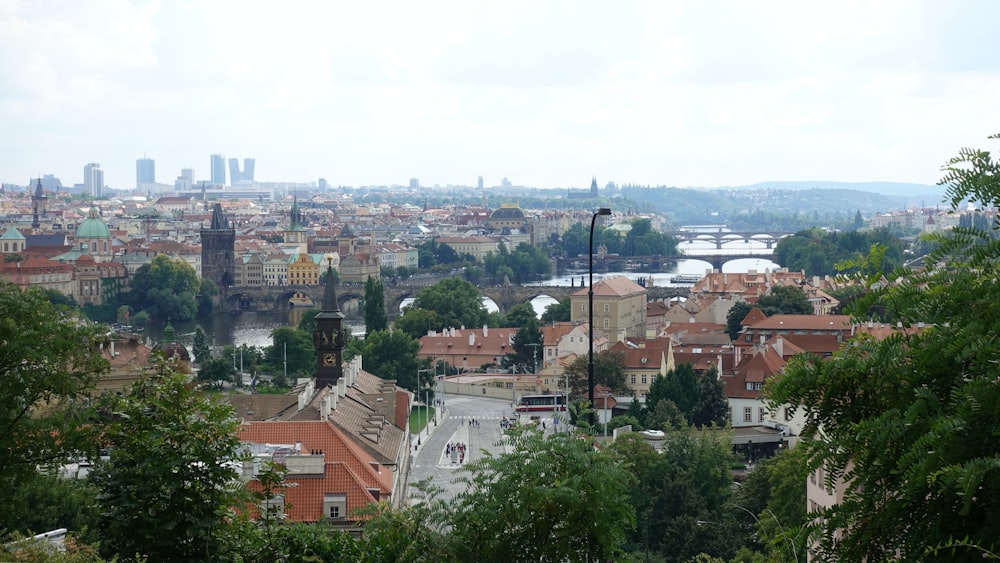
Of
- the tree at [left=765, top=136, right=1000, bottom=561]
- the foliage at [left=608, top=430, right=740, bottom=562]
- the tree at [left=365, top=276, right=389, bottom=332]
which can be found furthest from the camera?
the tree at [left=365, top=276, right=389, bottom=332]

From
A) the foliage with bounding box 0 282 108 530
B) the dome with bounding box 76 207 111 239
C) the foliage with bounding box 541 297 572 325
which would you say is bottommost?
A: the foliage with bounding box 541 297 572 325

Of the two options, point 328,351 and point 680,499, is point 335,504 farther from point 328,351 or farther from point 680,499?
point 328,351

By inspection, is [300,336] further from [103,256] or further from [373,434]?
[103,256]

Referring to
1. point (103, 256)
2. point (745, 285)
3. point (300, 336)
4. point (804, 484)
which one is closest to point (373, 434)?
point (804, 484)

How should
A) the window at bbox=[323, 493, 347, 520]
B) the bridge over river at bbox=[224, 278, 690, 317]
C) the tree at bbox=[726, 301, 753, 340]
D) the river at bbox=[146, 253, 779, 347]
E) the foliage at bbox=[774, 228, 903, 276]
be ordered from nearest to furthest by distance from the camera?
the window at bbox=[323, 493, 347, 520], the tree at bbox=[726, 301, 753, 340], the river at bbox=[146, 253, 779, 347], the bridge over river at bbox=[224, 278, 690, 317], the foliage at bbox=[774, 228, 903, 276]

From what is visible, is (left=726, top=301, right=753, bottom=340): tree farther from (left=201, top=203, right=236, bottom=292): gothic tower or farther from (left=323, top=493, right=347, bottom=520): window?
Result: (left=201, top=203, right=236, bottom=292): gothic tower

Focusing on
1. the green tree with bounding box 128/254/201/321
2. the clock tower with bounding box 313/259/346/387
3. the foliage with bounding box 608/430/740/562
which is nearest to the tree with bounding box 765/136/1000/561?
the foliage with bounding box 608/430/740/562

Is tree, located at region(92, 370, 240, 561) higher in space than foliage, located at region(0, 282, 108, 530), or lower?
lower

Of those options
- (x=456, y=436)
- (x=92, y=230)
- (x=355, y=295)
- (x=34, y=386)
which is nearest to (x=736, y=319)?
(x=456, y=436)
